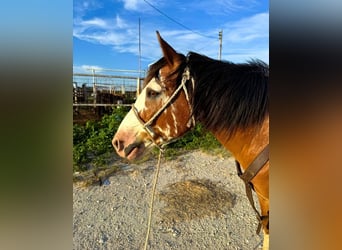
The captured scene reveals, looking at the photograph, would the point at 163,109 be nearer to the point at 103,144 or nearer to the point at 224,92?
the point at 224,92

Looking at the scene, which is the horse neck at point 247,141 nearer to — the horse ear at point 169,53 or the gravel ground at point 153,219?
the horse ear at point 169,53

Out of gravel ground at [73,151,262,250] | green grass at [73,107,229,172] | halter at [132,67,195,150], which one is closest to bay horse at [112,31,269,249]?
halter at [132,67,195,150]

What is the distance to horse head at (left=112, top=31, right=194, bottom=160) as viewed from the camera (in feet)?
3.41

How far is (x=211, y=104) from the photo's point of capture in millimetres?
1059

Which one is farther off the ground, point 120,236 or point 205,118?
point 205,118

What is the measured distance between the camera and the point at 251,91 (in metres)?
1.02

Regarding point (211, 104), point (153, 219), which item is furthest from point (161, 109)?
point (153, 219)

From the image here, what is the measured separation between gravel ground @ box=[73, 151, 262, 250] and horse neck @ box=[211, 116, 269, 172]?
120 centimetres

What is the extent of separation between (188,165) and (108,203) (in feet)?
5.19

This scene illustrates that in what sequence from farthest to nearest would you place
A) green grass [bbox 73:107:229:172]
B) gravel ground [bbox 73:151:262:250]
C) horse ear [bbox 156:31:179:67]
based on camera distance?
1. green grass [bbox 73:107:229:172]
2. gravel ground [bbox 73:151:262:250]
3. horse ear [bbox 156:31:179:67]

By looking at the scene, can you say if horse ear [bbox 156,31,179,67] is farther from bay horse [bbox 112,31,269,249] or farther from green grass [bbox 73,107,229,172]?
green grass [bbox 73,107,229,172]
